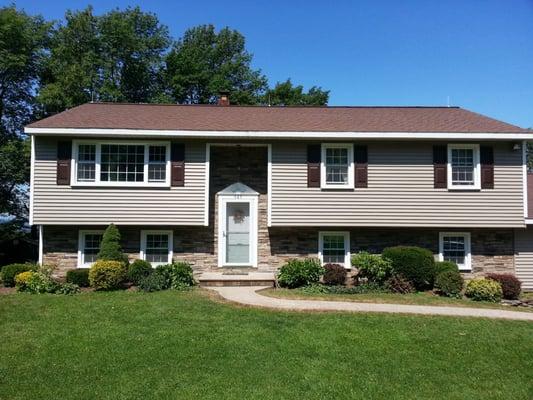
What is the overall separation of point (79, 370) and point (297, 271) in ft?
24.2

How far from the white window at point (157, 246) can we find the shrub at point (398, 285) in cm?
657

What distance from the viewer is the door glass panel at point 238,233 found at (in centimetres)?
1443

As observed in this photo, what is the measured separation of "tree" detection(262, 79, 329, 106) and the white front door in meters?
19.4

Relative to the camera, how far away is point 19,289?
12.1 metres

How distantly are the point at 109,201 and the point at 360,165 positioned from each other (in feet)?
25.1

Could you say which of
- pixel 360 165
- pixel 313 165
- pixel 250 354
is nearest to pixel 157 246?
pixel 313 165

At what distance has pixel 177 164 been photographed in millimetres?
13828

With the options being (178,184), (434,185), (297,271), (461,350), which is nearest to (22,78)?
(178,184)

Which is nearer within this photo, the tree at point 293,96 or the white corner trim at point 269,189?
the white corner trim at point 269,189

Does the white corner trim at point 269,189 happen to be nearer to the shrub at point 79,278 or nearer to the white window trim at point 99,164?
the white window trim at point 99,164

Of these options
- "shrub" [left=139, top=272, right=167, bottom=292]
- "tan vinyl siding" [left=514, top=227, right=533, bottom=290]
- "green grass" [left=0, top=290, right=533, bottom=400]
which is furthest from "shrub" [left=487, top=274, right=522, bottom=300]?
"shrub" [left=139, top=272, right=167, bottom=292]

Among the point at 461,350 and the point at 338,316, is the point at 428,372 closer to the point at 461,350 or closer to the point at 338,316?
the point at 461,350

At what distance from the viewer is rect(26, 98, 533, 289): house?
44.6ft

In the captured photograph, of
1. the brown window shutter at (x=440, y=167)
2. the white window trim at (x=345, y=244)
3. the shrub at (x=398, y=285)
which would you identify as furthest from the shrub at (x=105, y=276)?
the brown window shutter at (x=440, y=167)
